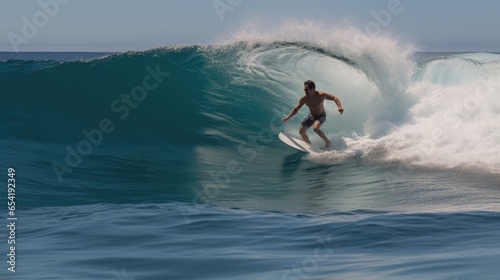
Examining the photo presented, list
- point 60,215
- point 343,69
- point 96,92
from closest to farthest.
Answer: point 60,215 < point 96,92 < point 343,69

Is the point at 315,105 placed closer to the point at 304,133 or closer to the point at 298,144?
the point at 304,133

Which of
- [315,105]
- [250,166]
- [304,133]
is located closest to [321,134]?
[304,133]

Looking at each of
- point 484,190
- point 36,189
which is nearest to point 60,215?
point 36,189

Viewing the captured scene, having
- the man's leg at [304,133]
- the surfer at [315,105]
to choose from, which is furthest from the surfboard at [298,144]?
the surfer at [315,105]

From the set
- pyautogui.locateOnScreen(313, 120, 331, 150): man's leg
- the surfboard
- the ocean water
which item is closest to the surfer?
pyautogui.locateOnScreen(313, 120, 331, 150): man's leg

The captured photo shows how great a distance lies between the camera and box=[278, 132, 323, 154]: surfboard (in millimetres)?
15047

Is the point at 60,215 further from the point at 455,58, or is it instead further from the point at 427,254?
the point at 455,58

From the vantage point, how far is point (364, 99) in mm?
18344

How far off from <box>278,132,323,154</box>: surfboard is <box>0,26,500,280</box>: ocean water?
180 mm

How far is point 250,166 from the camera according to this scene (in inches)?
577

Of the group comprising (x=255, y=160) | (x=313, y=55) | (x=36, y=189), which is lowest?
(x=36, y=189)

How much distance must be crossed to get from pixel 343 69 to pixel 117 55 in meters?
5.75

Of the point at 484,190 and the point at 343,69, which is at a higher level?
the point at 343,69

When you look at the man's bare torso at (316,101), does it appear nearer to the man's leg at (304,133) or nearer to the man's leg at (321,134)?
the man's leg at (321,134)
